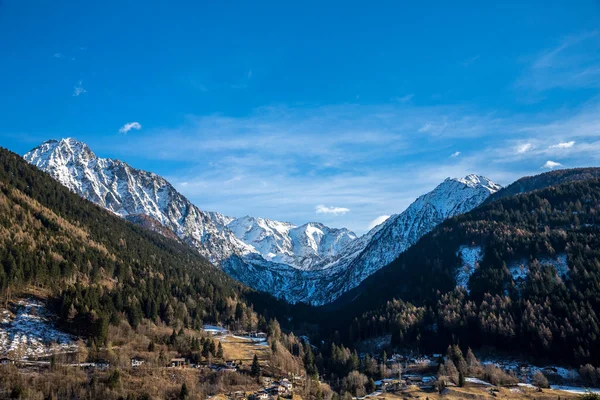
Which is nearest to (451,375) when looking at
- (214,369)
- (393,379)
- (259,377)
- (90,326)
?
(393,379)

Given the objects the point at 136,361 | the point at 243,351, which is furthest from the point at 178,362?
Result: the point at 243,351

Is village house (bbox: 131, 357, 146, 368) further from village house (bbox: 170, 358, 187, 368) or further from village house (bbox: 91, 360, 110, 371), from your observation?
village house (bbox: 170, 358, 187, 368)

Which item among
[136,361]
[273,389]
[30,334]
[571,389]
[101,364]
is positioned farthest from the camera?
[571,389]

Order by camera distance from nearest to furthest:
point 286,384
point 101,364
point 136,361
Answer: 1. point 101,364
2. point 136,361
3. point 286,384

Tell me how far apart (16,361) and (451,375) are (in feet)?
509

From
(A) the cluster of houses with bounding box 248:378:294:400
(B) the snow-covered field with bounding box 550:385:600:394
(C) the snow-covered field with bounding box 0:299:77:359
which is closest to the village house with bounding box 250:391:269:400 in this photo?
(A) the cluster of houses with bounding box 248:378:294:400

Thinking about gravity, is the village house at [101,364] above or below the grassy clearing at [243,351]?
above

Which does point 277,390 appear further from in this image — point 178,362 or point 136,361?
point 136,361

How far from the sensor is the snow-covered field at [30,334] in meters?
125

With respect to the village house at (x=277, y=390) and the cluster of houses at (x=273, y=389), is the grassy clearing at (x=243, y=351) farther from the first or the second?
the village house at (x=277, y=390)

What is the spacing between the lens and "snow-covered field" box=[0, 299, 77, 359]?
410 ft

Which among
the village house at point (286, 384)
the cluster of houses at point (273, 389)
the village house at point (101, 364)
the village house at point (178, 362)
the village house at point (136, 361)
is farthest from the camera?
the village house at point (178, 362)

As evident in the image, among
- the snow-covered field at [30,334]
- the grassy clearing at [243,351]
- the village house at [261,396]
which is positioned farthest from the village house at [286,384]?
the snow-covered field at [30,334]

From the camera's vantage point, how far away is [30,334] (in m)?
136
